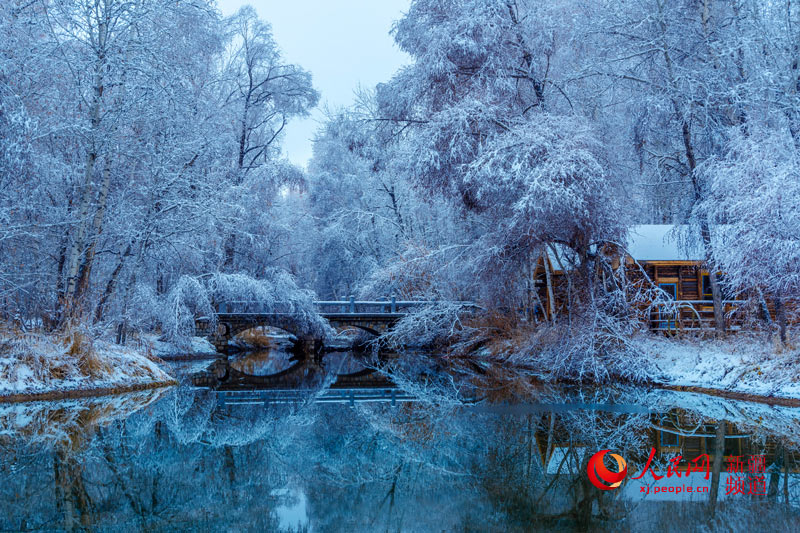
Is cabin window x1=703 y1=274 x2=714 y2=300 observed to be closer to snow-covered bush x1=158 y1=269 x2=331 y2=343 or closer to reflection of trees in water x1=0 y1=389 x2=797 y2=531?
snow-covered bush x1=158 y1=269 x2=331 y2=343

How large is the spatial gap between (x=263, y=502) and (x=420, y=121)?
14.0 meters

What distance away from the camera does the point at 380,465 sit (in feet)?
22.3

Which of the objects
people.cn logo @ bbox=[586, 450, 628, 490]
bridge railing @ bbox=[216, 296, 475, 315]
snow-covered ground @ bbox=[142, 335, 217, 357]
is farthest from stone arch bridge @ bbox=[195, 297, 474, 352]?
people.cn logo @ bbox=[586, 450, 628, 490]

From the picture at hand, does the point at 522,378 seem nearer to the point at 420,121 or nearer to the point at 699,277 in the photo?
the point at 420,121

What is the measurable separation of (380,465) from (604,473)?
6.87 ft

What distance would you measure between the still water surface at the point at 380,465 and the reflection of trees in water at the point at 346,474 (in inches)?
0.8

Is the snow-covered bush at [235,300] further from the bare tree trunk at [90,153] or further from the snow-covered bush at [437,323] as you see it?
the bare tree trunk at [90,153]

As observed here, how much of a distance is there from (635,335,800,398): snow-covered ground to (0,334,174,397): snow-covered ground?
413 inches

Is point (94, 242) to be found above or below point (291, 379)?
above

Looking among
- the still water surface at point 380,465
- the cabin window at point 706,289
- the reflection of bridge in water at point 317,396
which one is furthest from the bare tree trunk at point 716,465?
the cabin window at point 706,289

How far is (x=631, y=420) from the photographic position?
931 cm

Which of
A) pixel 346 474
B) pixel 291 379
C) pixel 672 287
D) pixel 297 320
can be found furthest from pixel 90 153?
pixel 672 287

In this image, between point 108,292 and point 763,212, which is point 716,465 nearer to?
point 763,212

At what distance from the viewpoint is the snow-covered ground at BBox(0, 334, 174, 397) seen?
11500 mm
